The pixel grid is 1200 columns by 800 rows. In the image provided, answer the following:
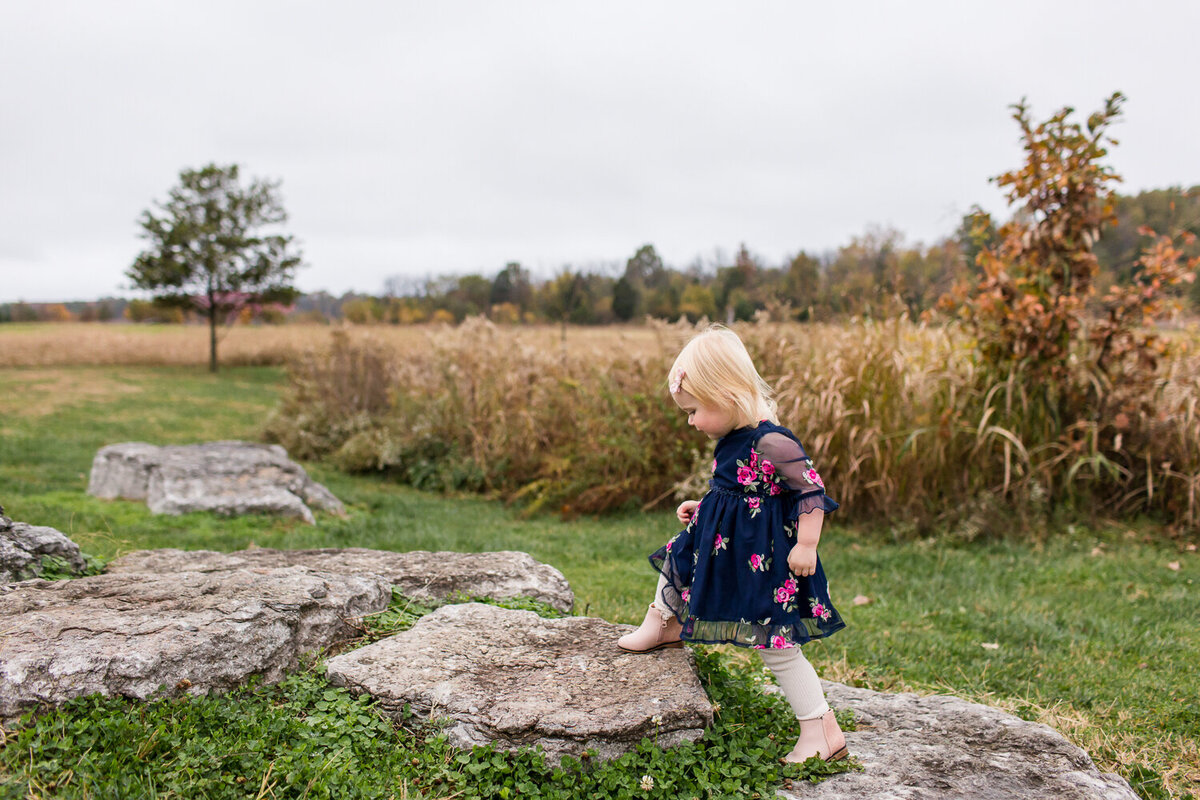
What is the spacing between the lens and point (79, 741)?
2.17 metres

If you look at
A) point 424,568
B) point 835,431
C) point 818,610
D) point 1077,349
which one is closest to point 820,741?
point 818,610

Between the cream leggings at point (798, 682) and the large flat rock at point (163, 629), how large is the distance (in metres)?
1.60

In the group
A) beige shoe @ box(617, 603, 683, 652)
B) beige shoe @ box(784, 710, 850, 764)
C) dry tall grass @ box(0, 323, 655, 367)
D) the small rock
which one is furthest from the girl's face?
dry tall grass @ box(0, 323, 655, 367)

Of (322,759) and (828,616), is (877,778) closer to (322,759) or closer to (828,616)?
(828,616)

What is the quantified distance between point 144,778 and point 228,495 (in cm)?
480

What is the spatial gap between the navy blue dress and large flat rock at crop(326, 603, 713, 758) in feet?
0.79

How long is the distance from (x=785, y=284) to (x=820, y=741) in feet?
20.4

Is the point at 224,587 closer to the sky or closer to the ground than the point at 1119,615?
closer to the sky

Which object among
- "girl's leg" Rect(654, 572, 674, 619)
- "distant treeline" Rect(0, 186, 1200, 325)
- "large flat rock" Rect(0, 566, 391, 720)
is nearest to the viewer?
"large flat rock" Rect(0, 566, 391, 720)

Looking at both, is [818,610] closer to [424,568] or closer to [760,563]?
[760,563]

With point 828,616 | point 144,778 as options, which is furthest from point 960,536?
point 144,778

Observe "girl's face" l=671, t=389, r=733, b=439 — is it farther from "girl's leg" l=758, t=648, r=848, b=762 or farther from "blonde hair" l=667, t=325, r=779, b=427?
"girl's leg" l=758, t=648, r=848, b=762

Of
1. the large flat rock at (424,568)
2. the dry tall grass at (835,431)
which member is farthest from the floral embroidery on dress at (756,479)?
the dry tall grass at (835,431)

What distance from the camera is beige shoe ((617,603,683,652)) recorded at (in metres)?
2.86
